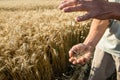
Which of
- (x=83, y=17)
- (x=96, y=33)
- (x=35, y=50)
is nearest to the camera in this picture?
(x=83, y=17)

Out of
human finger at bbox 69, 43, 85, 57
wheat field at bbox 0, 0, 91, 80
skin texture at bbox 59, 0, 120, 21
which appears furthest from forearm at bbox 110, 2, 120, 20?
wheat field at bbox 0, 0, 91, 80

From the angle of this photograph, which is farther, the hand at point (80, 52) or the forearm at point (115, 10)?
the hand at point (80, 52)

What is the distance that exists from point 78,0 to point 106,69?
107cm

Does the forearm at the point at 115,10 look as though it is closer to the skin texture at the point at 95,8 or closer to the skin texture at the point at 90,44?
the skin texture at the point at 95,8

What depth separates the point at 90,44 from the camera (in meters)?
2.35

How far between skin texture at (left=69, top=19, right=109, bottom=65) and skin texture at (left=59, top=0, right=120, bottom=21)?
71cm

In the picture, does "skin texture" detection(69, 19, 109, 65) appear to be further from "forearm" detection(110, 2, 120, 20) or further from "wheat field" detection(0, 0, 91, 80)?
"forearm" detection(110, 2, 120, 20)

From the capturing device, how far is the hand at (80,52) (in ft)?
7.45

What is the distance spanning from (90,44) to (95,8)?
82 centimetres

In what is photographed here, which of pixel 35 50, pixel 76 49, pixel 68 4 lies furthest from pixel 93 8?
pixel 35 50

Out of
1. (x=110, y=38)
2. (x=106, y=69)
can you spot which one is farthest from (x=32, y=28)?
(x=110, y=38)

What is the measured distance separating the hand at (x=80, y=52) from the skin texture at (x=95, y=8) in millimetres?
705

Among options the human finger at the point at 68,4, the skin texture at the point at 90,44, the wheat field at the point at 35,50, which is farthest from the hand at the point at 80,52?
the human finger at the point at 68,4

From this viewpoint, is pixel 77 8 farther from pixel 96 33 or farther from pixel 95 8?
pixel 96 33
